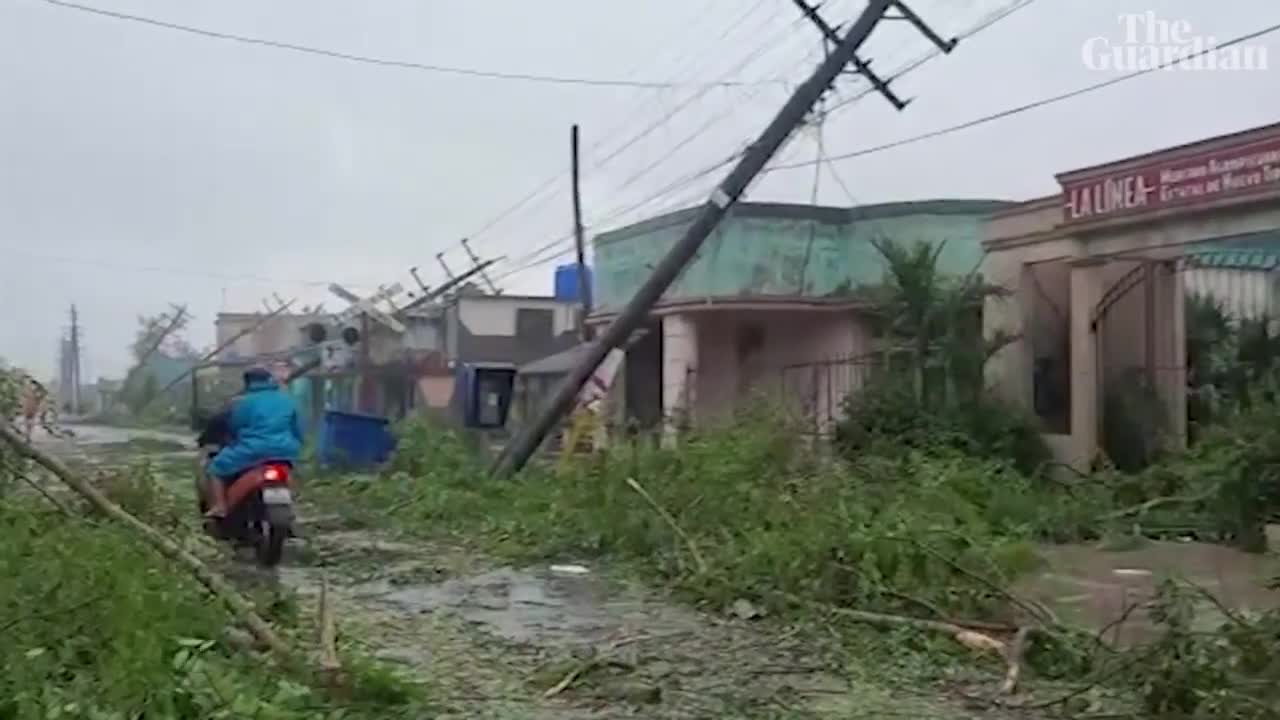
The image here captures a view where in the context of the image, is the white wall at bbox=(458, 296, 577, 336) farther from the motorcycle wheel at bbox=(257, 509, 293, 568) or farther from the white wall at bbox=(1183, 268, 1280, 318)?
the motorcycle wheel at bbox=(257, 509, 293, 568)

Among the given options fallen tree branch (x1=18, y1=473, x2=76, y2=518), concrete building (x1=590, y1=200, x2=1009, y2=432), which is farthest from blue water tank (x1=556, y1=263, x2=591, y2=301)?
fallen tree branch (x1=18, y1=473, x2=76, y2=518)

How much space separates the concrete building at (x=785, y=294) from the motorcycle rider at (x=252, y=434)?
10979mm

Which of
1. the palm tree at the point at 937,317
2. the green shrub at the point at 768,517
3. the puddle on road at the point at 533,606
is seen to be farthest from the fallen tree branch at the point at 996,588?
the palm tree at the point at 937,317

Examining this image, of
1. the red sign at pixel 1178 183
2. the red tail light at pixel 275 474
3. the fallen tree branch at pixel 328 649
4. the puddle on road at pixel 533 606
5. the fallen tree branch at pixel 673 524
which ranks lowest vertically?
the puddle on road at pixel 533 606

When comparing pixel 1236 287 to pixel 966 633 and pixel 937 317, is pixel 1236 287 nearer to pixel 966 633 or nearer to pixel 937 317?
pixel 937 317

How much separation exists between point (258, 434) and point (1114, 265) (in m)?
12.7

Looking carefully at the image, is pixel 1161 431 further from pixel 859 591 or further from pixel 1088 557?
pixel 859 591

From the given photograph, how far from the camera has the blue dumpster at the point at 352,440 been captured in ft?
65.4

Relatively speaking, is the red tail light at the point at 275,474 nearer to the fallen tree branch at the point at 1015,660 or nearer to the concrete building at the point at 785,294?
the fallen tree branch at the point at 1015,660

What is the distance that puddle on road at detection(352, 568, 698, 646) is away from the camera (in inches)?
320

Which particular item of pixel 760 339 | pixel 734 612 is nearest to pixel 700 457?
pixel 734 612

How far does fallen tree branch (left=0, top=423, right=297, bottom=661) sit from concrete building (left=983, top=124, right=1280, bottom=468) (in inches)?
479

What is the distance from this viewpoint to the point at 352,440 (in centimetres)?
2003

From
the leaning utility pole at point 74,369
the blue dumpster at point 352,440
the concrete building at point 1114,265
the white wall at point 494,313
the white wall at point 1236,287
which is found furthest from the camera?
the leaning utility pole at point 74,369
